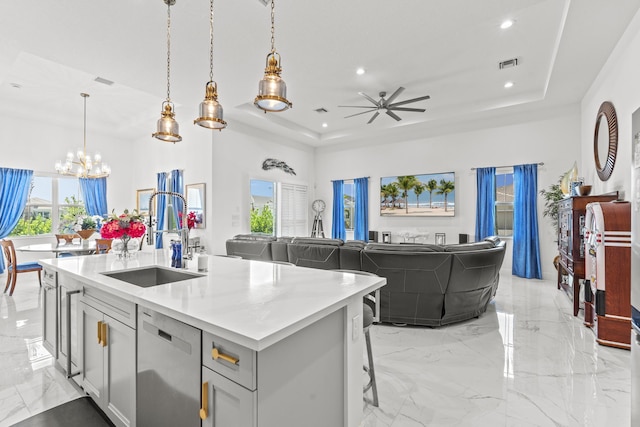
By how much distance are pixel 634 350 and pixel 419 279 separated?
186 cm

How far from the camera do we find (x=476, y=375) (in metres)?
2.41

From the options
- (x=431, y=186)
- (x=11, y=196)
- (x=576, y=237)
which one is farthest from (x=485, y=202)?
(x=11, y=196)

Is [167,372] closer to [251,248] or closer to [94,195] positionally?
[251,248]

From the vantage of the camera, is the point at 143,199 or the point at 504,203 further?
the point at 143,199

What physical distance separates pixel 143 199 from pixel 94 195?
1034mm

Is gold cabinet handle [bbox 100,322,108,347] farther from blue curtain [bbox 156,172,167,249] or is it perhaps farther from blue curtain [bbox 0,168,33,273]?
blue curtain [bbox 0,168,33,273]

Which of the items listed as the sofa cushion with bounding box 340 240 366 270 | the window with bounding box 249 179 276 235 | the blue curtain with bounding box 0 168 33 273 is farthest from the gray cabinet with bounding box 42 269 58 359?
the blue curtain with bounding box 0 168 33 273

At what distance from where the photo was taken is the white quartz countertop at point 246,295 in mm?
1109

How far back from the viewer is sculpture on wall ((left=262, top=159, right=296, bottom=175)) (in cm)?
701

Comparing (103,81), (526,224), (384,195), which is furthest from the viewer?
(384,195)

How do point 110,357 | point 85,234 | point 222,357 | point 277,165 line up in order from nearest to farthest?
point 222,357 → point 110,357 → point 85,234 → point 277,165

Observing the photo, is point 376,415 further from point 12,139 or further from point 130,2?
point 12,139

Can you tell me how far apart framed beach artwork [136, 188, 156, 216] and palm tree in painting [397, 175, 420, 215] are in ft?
19.2

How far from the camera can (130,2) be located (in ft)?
9.16
